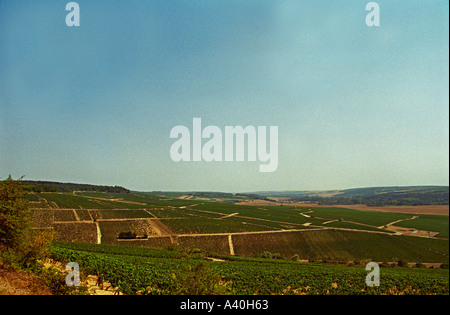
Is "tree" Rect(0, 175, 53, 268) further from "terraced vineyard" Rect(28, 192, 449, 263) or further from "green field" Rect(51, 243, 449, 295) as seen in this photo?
"terraced vineyard" Rect(28, 192, 449, 263)

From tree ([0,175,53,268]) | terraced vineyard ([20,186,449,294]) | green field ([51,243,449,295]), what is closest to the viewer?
tree ([0,175,53,268])

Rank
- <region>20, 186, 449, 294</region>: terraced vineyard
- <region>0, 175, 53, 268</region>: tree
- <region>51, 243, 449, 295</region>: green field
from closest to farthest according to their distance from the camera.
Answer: <region>0, 175, 53, 268</region>: tree < <region>51, 243, 449, 295</region>: green field < <region>20, 186, 449, 294</region>: terraced vineyard

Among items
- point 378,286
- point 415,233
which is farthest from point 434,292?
point 415,233

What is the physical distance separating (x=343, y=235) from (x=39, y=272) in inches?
2124

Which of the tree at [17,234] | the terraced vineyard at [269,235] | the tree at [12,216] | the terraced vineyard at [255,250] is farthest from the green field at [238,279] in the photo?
the terraced vineyard at [269,235]

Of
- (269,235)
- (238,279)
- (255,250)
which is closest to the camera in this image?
(238,279)

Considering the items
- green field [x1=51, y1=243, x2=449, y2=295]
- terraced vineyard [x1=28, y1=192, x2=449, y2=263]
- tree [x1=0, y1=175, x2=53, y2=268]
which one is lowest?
terraced vineyard [x1=28, y1=192, x2=449, y2=263]

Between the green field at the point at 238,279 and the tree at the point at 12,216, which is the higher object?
the tree at the point at 12,216

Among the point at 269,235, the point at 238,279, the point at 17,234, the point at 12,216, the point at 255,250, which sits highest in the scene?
the point at 12,216

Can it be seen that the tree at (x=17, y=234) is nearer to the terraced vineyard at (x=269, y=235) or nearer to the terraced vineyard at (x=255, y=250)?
the terraced vineyard at (x=255, y=250)

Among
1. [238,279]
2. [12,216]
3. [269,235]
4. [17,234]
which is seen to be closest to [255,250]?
[269,235]

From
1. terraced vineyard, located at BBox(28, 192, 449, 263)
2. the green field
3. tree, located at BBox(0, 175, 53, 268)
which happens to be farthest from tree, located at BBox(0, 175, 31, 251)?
terraced vineyard, located at BBox(28, 192, 449, 263)

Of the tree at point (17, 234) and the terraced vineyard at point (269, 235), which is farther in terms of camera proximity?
the terraced vineyard at point (269, 235)

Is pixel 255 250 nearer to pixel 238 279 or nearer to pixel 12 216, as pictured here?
pixel 238 279
